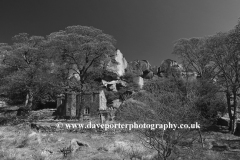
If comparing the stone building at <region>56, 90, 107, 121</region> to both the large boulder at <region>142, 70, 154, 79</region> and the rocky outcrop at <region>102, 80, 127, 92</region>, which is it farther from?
the large boulder at <region>142, 70, 154, 79</region>

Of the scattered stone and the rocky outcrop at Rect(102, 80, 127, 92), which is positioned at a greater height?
the rocky outcrop at Rect(102, 80, 127, 92)

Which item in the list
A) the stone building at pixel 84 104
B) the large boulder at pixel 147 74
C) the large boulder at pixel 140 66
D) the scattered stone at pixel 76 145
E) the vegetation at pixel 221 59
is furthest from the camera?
the large boulder at pixel 140 66

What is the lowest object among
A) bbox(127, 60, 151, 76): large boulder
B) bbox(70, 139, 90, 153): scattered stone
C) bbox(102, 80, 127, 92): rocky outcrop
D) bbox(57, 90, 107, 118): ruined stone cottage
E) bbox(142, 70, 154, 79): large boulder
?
bbox(70, 139, 90, 153): scattered stone

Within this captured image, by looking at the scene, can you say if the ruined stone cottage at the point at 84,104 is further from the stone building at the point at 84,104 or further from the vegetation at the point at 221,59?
the vegetation at the point at 221,59

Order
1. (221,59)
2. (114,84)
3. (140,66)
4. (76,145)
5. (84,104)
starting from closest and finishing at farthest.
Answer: (76,145), (221,59), (84,104), (114,84), (140,66)

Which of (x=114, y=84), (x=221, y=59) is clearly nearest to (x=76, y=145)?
(x=221, y=59)

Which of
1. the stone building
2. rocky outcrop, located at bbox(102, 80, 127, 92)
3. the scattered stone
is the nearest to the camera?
the scattered stone

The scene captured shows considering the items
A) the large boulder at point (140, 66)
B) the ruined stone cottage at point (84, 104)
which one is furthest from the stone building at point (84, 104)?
the large boulder at point (140, 66)

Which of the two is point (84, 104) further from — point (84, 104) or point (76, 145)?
point (76, 145)

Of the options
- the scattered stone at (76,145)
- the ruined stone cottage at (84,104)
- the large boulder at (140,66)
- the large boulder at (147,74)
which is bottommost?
the scattered stone at (76,145)

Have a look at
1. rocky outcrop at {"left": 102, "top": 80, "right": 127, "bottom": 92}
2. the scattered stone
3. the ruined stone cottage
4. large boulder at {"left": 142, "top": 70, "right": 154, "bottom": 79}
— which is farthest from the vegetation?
large boulder at {"left": 142, "top": 70, "right": 154, "bottom": 79}

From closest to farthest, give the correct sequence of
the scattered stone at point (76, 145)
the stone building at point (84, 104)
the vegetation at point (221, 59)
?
1. the scattered stone at point (76, 145)
2. the vegetation at point (221, 59)
3. the stone building at point (84, 104)

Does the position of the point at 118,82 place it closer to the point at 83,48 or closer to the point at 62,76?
the point at 62,76

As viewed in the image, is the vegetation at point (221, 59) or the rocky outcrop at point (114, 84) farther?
the rocky outcrop at point (114, 84)
